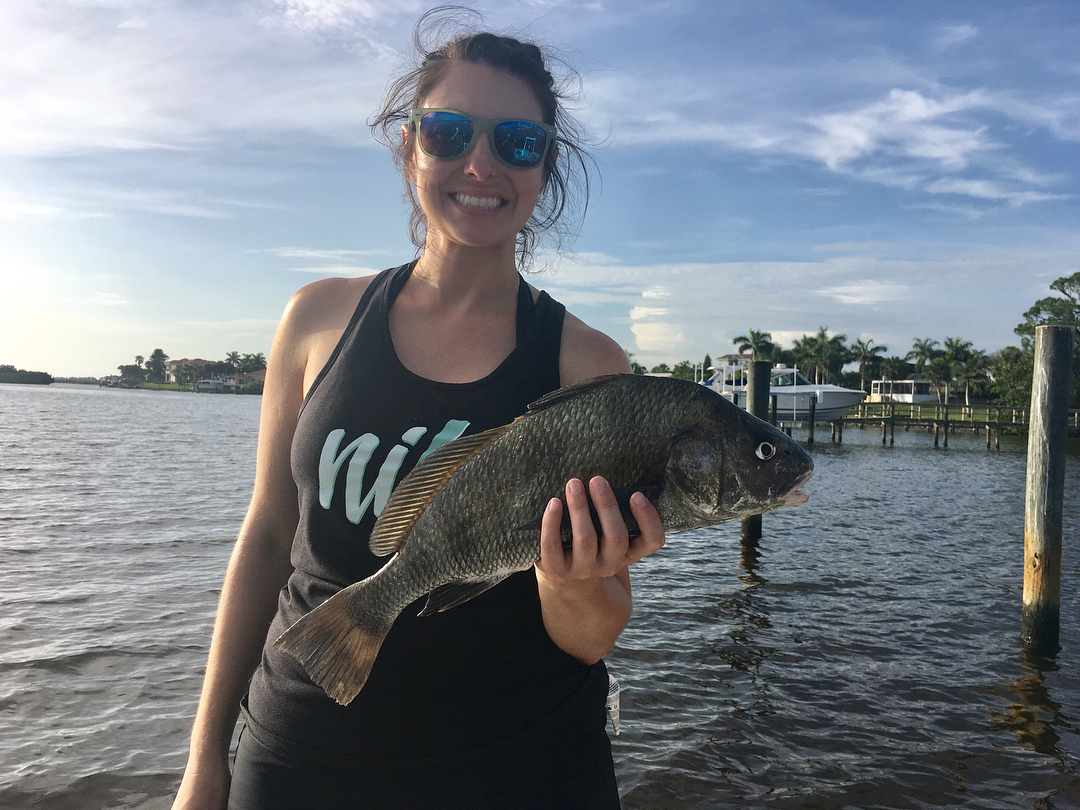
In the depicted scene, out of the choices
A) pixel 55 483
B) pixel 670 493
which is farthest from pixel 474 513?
pixel 55 483

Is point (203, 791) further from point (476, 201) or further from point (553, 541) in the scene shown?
point (476, 201)

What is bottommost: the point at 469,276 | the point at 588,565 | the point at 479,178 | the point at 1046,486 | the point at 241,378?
the point at 1046,486

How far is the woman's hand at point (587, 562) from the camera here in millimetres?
1735

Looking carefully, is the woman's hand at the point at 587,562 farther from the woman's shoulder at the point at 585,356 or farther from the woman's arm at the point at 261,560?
the woman's arm at the point at 261,560

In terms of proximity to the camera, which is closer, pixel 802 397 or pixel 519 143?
pixel 519 143

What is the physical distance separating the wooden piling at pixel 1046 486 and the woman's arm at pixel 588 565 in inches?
366

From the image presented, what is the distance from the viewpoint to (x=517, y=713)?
1.83 meters

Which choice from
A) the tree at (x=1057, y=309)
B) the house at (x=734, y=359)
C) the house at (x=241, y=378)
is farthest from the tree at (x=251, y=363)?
the tree at (x=1057, y=309)

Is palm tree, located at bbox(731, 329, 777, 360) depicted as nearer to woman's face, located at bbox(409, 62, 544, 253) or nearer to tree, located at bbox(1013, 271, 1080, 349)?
tree, located at bbox(1013, 271, 1080, 349)

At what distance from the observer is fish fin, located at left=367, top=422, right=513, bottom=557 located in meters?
1.84

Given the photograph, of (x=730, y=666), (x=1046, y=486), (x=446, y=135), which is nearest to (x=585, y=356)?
(x=446, y=135)

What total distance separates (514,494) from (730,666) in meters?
7.61

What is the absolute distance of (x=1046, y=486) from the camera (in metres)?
8.77

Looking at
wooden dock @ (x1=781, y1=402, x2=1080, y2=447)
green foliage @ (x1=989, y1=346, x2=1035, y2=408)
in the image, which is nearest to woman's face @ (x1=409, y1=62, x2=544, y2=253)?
wooden dock @ (x1=781, y1=402, x2=1080, y2=447)
